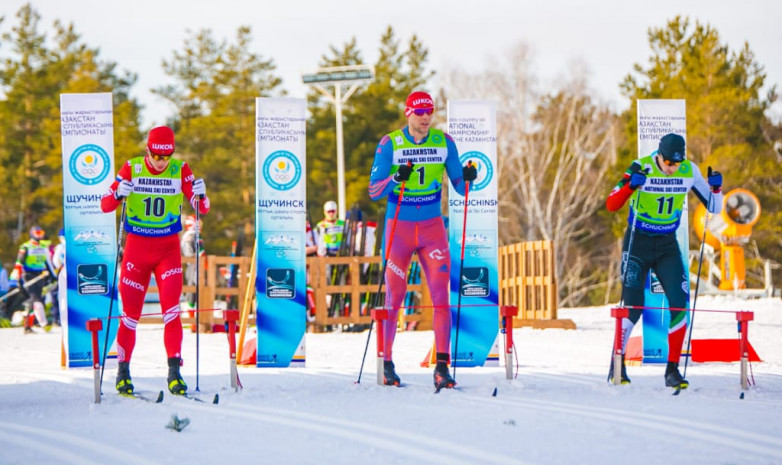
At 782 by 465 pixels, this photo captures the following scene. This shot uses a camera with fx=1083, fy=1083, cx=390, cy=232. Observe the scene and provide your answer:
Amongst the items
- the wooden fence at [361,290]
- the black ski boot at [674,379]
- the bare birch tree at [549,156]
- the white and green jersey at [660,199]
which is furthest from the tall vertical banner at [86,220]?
the bare birch tree at [549,156]

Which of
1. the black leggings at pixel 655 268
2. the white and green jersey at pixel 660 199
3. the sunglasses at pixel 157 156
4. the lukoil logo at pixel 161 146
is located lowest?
the black leggings at pixel 655 268

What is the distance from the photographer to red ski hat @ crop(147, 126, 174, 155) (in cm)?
786

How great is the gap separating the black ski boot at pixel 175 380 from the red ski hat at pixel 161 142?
59.5 inches

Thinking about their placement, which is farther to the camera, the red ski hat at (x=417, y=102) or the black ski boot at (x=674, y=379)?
the red ski hat at (x=417, y=102)

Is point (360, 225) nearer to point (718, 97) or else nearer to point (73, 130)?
point (73, 130)

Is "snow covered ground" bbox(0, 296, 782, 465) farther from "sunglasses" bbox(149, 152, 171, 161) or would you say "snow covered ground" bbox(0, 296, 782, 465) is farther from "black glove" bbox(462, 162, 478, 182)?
"sunglasses" bbox(149, 152, 171, 161)

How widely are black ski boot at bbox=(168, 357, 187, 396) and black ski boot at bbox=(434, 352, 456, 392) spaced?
182cm

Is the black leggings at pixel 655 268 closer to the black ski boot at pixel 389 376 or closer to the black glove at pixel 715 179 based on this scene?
the black glove at pixel 715 179

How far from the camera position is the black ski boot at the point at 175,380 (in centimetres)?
770

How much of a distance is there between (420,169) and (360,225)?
10.3m

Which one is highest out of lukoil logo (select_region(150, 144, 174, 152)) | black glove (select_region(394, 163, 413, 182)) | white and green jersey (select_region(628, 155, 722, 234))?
lukoil logo (select_region(150, 144, 174, 152))

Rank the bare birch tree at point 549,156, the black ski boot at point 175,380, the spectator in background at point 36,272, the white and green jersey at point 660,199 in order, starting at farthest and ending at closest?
the bare birch tree at point 549,156 → the spectator in background at point 36,272 → the white and green jersey at point 660,199 → the black ski boot at point 175,380

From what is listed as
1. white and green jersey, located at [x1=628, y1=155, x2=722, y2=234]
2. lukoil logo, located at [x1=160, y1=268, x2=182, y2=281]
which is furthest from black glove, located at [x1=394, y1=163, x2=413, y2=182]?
white and green jersey, located at [x1=628, y1=155, x2=722, y2=234]

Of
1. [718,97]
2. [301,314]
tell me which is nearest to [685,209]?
[301,314]
